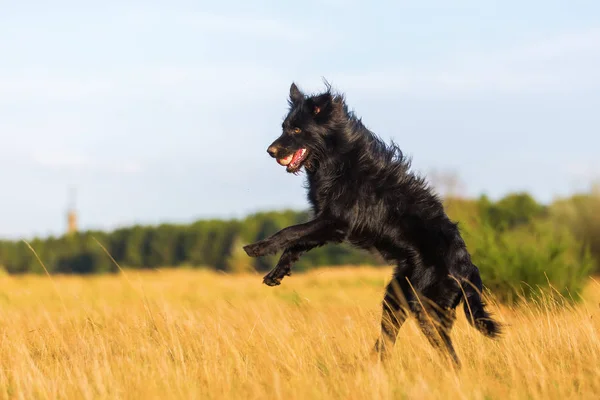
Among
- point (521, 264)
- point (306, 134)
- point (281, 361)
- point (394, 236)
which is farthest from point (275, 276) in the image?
point (521, 264)

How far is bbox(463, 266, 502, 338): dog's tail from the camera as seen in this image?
5.40 m

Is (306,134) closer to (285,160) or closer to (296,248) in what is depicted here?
(285,160)

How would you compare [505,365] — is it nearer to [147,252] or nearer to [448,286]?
[448,286]

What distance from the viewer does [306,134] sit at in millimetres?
5949

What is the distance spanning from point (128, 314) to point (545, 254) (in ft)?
22.5

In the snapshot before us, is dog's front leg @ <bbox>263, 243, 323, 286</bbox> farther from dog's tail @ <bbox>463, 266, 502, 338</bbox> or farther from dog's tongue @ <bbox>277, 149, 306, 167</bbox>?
dog's tail @ <bbox>463, 266, 502, 338</bbox>

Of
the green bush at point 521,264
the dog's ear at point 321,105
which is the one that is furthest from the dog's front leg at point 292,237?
the green bush at point 521,264

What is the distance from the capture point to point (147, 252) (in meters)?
37.6

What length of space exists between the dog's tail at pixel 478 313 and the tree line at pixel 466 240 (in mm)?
5271

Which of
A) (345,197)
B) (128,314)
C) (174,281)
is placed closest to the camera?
(345,197)

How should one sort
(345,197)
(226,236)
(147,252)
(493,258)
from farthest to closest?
(147,252) → (226,236) → (493,258) → (345,197)

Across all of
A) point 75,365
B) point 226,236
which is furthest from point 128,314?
point 226,236

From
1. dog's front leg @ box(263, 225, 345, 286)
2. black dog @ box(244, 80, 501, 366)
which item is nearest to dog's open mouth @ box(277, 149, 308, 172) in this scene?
black dog @ box(244, 80, 501, 366)

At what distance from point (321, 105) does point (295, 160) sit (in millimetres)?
506
